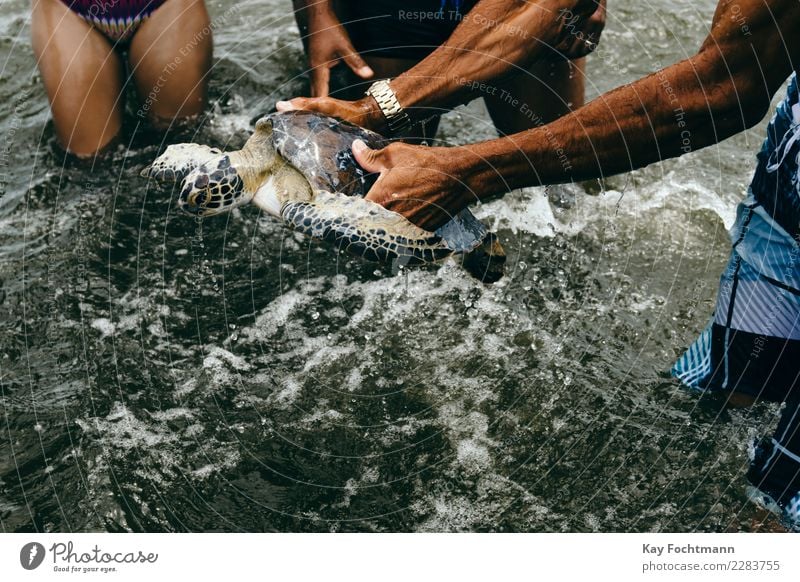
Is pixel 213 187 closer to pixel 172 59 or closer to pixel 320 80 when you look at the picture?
pixel 320 80

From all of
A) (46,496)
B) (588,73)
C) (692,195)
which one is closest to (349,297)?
(46,496)

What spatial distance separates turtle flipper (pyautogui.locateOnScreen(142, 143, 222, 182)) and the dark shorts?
798mm

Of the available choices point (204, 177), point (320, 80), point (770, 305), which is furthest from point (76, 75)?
point (770, 305)

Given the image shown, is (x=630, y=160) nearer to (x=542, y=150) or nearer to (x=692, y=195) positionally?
(x=542, y=150)

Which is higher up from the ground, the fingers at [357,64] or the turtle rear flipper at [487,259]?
the fingers at [357,64]

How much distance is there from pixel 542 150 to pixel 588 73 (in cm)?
135

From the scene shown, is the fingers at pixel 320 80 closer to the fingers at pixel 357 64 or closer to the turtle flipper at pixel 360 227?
the fingers at pixel 357 64

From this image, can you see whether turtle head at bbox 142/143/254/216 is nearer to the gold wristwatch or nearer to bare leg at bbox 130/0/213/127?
the gold wristwatch

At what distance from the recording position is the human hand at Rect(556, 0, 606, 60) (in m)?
1.95

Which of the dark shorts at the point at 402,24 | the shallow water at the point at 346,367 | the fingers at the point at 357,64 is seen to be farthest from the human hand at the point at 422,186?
the dark shorts at the point at 402,24

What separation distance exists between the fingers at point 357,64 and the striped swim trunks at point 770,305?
3.16 ft

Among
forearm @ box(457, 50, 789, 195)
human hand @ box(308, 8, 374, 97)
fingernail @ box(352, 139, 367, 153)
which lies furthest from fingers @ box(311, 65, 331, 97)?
forearm @ box(457, 50, 789, 195)

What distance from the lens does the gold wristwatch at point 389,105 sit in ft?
5.60

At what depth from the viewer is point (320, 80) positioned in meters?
2.06
